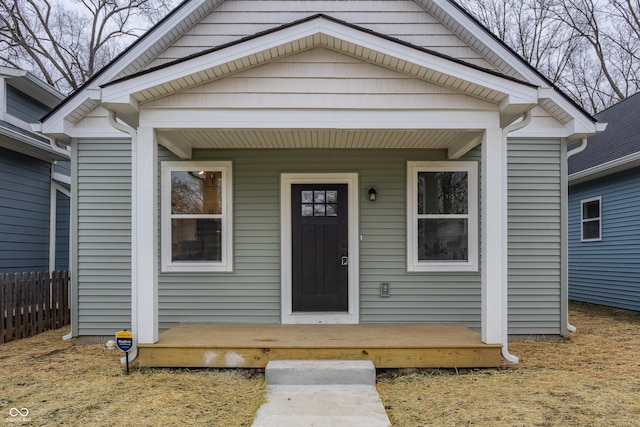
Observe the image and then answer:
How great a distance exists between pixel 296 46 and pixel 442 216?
2939 millimetres

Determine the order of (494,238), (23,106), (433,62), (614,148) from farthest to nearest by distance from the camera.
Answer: (614,148), (23,106), (494,238), (433,62)

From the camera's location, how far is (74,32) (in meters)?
14.9

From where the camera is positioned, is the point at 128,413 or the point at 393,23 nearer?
the point at 128,413

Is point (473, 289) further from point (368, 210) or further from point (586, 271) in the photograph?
point (586, 271)

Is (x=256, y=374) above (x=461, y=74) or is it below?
below

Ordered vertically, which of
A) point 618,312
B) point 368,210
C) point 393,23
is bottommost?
point 618,312

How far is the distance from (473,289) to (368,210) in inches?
68.1

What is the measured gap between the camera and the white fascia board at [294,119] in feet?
13.7

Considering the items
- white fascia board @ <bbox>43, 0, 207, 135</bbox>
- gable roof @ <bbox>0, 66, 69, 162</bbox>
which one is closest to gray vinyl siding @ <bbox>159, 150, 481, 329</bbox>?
white fascia board @ <bbox>43, 0, 207, 135</bbox>

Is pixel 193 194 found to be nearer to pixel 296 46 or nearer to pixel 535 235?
pixel 296 46

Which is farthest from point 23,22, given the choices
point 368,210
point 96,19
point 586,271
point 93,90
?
point 586,271

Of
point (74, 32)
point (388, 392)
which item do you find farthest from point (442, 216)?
point (74, 32)

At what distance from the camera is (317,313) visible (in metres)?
5.59

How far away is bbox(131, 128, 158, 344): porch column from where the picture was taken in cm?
414
